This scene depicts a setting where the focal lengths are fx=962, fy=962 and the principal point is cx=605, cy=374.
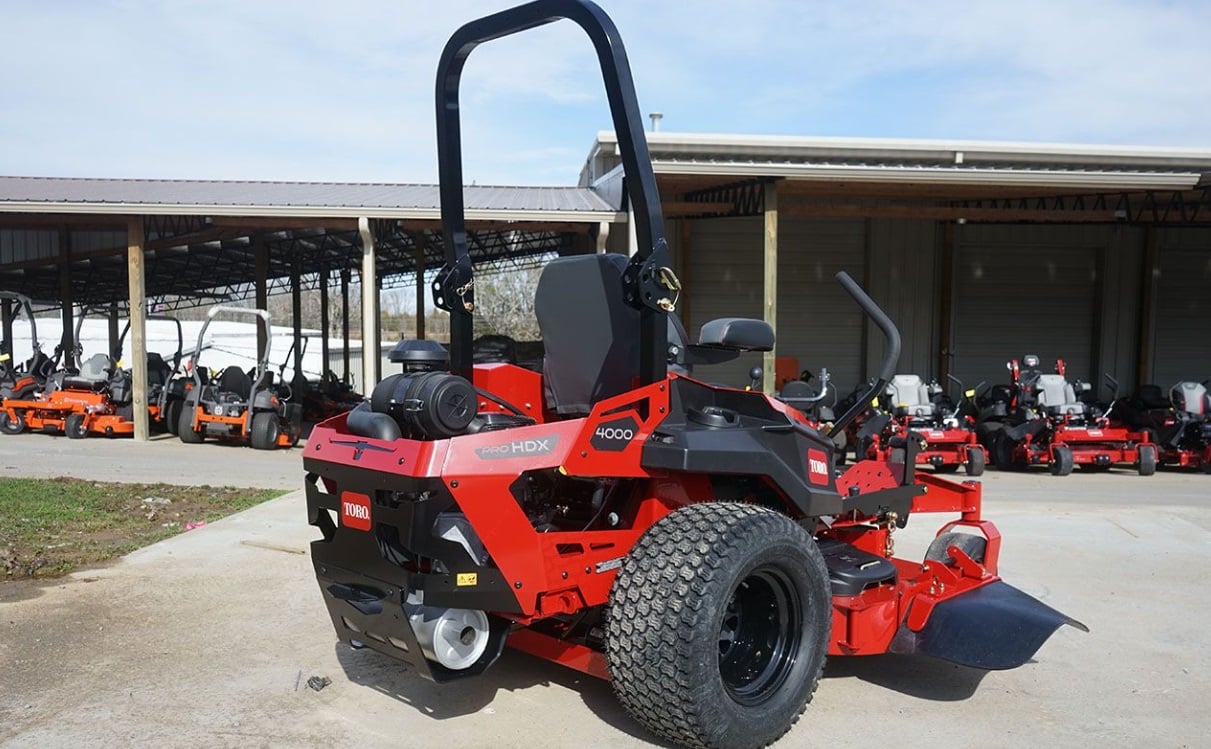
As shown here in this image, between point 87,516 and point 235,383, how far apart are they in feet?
20.7


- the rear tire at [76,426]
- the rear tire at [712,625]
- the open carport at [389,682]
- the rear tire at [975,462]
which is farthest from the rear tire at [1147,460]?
the rear tire at [76,426]

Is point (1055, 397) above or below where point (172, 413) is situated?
above

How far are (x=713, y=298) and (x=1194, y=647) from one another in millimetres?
12892

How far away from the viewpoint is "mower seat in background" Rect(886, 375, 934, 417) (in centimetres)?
1170

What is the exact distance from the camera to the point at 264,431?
12625 millimetres

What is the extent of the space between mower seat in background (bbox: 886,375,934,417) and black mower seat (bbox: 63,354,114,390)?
11.3m

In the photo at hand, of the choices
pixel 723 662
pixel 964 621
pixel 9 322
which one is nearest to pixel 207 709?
pixel 723 662

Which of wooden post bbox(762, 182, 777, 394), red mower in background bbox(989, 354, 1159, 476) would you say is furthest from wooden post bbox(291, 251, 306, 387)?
red mower in background bbox(989, 354, 1159, 476)

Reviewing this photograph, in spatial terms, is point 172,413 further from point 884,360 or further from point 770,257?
point 884,360

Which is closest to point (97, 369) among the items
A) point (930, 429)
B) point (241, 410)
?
point (241, 410)

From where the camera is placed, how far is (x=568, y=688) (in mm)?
4020

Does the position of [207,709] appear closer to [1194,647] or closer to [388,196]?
[1194,647]

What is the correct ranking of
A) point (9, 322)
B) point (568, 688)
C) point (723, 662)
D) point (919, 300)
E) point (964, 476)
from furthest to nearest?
point (919, 300) < point (9, 322) < point (964, 476) < point (568, 688) < point (723, 662)

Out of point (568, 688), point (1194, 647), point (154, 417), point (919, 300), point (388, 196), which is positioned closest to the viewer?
point (568, 688)
